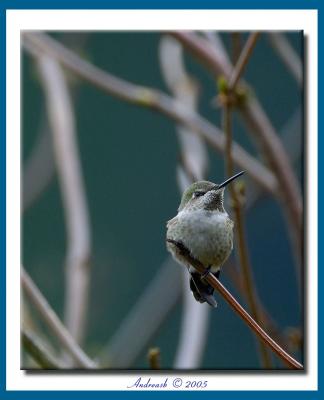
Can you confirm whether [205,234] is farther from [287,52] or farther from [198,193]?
[287,52]

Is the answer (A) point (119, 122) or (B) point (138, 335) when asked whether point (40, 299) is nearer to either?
(B) point (138, 335)

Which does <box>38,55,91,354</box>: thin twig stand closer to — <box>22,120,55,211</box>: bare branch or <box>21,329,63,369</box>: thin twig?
<box>21,329,63,369</box>: thin twig

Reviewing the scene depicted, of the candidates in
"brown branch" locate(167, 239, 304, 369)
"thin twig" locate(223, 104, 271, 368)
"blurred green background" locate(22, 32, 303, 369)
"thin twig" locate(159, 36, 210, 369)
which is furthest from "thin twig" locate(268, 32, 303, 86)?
"brown branch" locate(167, 239, 304, 369)

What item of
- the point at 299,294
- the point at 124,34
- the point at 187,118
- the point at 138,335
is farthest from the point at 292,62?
the point at 138,335

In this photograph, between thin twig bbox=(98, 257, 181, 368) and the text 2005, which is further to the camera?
thin twig bbox=(98, 257, 181, 368)

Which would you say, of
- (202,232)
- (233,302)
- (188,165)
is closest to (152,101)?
(188,165)

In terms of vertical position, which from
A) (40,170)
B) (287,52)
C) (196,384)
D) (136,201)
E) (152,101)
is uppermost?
(287,52)
